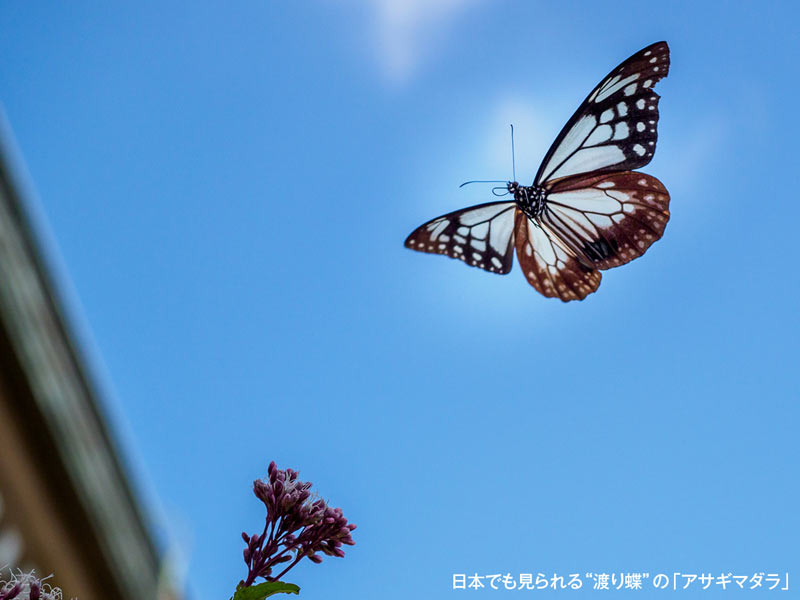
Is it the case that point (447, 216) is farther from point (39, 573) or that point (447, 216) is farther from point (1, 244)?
point (39, 573)

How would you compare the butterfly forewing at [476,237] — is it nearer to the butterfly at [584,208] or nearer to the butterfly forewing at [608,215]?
the butterfly at [584,208]

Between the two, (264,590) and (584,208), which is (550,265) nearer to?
(584,208)

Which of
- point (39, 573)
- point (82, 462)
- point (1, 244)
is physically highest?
point (1, 244)

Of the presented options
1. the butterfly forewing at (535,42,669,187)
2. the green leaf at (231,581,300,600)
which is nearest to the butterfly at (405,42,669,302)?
the butterfly forewing at (535,42,669,187)

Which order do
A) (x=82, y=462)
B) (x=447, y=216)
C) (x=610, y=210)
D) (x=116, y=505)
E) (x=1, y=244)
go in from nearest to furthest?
1. (x=610, y=210)
2. (x=447, y=216)
3. (x=1, y=244)
4. (x=82, y=462)
5. (x=116, y=505)

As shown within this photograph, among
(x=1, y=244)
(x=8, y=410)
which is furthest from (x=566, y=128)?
(x=8, y=410)

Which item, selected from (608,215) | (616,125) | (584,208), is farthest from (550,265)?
(616,125)
